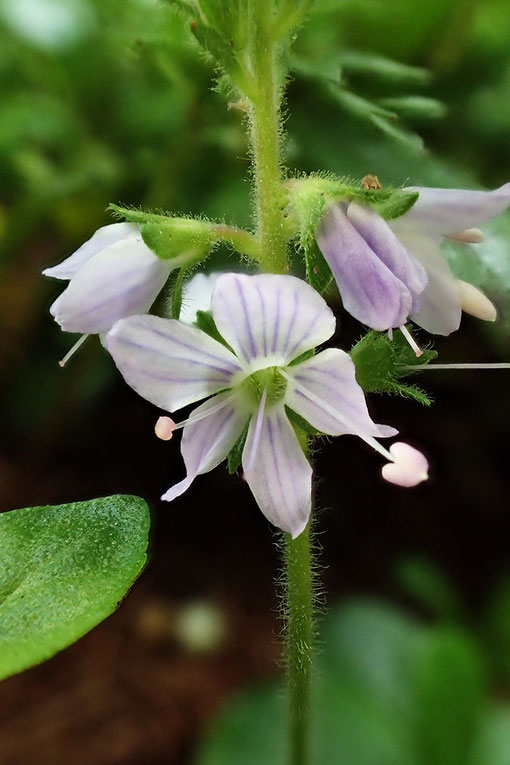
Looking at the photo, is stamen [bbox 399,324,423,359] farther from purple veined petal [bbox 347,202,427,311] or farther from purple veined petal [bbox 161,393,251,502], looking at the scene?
purple veined petal [bbox 161,393,251,502]

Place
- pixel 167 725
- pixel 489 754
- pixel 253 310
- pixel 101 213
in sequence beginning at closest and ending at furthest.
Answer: pixel 253 310 < pixel 489 754 < pixel 167 725 < pixel 101 213

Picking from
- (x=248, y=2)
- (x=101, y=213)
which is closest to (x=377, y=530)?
(x=101, y=213)

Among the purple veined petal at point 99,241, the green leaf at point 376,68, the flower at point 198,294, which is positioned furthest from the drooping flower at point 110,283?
the green leaf at point 376,68

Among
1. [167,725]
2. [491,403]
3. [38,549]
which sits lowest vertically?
[167,725]

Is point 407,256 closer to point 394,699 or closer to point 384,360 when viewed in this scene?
point 384,360

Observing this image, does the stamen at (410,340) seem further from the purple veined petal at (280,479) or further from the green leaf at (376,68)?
the green leaf at (376,68)

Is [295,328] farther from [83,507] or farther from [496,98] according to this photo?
[496,98]
